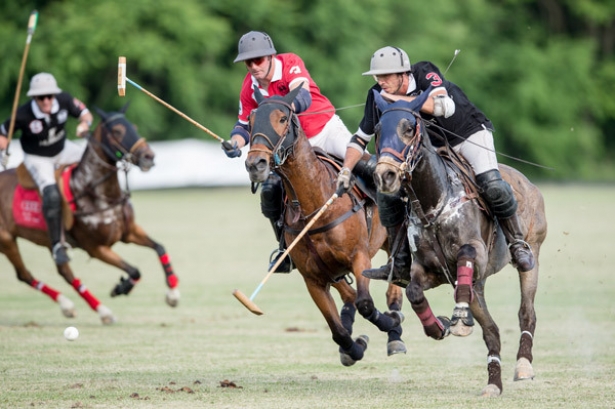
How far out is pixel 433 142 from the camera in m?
7.97

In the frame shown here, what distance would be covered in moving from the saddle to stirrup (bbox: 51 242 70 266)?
0.69 feet

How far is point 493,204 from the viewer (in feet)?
25.8

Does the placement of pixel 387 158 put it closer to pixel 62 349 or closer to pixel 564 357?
pixel 564 357

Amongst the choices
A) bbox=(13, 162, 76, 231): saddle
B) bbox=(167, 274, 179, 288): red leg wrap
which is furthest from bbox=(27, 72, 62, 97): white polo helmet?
bbox=(167, 274, 179, 288): red leg wrap

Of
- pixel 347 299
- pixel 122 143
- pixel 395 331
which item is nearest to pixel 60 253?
pixel 122 143

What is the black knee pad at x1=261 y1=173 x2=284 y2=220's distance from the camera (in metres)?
8.75

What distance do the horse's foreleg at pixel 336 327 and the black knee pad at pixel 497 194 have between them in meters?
1.49

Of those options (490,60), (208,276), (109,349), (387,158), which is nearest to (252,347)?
(109,349)

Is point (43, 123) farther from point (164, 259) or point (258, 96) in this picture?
point (258, 96)

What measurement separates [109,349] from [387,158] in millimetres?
4440

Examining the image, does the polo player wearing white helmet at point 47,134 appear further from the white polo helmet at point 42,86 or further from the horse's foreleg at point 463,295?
the horse's foreleg at point 463,295

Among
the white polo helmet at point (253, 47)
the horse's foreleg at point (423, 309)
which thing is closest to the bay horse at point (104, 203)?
the white polo helmet at point (253, 47)

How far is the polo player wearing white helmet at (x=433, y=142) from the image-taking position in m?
7.77

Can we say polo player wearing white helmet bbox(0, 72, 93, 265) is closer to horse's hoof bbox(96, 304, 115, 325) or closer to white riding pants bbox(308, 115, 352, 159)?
horse's hoof bbox(96, 304, 115, 325)
